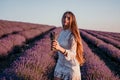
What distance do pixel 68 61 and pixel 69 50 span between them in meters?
0.21

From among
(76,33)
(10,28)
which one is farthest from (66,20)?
(10,28)

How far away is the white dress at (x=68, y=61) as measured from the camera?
4098 millimetres

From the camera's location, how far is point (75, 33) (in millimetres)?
4105

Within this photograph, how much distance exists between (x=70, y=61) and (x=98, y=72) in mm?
3434

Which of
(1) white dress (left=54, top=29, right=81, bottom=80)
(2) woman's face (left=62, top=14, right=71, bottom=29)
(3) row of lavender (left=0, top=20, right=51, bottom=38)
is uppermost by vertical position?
(2) woman's face (left=62, top=14, right=71, bottom=29)

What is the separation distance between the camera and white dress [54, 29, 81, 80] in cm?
410

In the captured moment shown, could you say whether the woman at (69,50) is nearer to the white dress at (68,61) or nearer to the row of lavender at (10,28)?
the white dress at (68,61)

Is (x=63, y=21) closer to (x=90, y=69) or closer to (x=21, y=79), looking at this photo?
(x=21, y=79)

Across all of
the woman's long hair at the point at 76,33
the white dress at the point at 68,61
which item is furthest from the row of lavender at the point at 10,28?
the woman's long hair at the point at 76,33

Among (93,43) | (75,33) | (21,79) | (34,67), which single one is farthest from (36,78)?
(93,43)

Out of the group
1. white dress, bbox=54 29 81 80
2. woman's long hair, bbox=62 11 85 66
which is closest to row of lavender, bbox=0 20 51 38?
white dress, bbox=54 29 81 80

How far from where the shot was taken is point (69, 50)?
406cm

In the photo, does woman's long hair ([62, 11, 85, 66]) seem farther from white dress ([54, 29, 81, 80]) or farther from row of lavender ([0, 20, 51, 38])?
row of lavender ([0, 20, 51, 38])

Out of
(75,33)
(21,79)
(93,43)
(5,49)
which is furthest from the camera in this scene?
(93,43)
